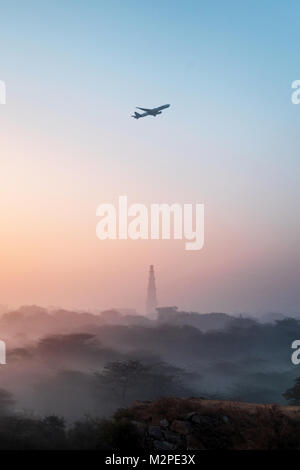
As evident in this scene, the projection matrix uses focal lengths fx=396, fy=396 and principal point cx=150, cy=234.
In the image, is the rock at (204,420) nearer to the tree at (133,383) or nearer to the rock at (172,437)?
the rock at (172,437)

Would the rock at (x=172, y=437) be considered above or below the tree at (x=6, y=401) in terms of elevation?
above

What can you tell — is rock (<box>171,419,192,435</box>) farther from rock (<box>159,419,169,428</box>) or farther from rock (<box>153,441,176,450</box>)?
rock (<box>153,441,176,450</box>)

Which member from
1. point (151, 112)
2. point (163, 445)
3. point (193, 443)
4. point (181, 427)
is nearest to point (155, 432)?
point (163, 445)

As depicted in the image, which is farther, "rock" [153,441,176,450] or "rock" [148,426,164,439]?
"rock" [148,426,164,439]

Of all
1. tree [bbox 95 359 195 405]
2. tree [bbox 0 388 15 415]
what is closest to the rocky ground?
tree [bbox 95 359 195 405]

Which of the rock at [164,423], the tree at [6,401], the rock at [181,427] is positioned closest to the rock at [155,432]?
the rock at [164,423]

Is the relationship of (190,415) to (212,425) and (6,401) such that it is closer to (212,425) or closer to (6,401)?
(212,425)
